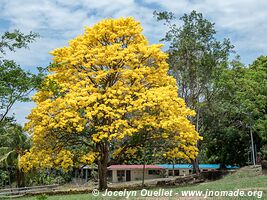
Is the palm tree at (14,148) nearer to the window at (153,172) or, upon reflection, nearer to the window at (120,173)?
the window at (120,173)

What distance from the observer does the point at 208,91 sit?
30.8 metres

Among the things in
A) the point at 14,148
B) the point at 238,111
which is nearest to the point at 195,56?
the point at 238,111

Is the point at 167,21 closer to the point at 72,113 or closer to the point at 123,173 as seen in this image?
the point at 72,113

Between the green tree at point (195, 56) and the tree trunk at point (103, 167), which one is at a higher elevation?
the green tree at point (195, 56)

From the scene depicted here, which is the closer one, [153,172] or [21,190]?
[21,190]

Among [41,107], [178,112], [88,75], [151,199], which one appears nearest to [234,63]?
[178,112]

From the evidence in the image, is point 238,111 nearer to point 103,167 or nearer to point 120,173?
point 103,167

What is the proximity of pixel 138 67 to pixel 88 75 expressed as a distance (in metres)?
2.55

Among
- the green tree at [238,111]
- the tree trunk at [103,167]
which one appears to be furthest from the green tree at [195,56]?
the tree trunk at [103,167]

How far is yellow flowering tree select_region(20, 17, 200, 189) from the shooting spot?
18.1m

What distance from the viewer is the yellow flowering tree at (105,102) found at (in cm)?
1808

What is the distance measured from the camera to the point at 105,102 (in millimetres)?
17984

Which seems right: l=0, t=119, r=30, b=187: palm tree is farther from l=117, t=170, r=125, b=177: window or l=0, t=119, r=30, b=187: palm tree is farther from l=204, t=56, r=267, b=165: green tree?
l=117, t=170, r=125, b=177: window

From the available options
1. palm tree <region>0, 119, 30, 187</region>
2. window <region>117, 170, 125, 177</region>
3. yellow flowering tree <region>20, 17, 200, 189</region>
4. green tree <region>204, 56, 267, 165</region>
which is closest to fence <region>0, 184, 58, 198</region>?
palm tree <region>0, 119, 30, 187</region>
